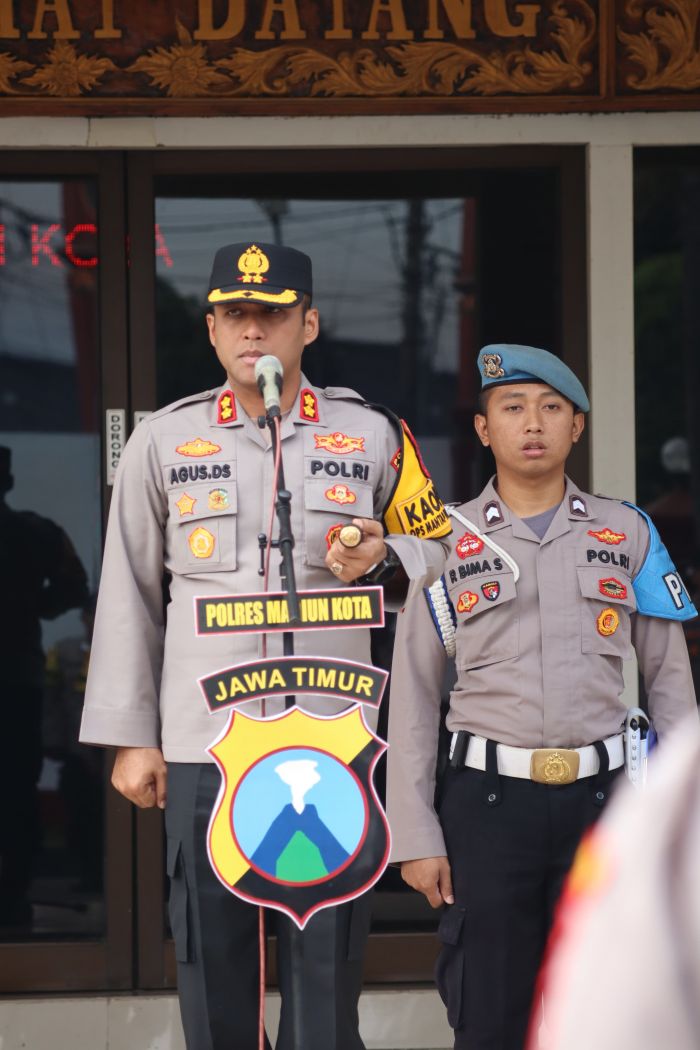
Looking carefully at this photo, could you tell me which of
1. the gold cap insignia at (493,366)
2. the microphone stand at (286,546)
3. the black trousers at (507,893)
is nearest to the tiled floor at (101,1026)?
the black trousers at (507,893)

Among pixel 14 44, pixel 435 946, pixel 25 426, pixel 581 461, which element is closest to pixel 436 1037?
pixel 435 946

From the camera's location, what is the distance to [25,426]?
4586 mm

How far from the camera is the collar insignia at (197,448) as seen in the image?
279cm

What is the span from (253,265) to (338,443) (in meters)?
0.37

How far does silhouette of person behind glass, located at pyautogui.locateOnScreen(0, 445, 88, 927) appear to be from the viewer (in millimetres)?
4551

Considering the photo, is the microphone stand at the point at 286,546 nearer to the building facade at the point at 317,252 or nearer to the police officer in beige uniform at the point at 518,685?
the police officer in beige uniform at the point at 518,685

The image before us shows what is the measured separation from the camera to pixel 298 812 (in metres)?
2.24

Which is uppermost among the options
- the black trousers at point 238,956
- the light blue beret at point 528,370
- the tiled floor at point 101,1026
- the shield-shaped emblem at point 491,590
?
the light blue beret at point 528,370

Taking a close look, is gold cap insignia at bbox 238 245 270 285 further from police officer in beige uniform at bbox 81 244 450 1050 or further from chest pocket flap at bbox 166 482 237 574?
chest pocket flap at bbox 166 482 237 574

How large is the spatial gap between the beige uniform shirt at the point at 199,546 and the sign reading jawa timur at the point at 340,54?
6.11 feet

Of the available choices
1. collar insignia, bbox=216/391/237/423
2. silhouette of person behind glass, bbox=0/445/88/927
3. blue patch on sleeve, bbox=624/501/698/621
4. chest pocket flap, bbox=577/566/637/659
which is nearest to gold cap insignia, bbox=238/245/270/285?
collar insignia, bbox=216/391/237/423

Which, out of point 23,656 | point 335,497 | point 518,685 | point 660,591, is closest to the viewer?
point 335,497

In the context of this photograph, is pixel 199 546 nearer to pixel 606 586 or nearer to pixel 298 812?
pixel 298 812

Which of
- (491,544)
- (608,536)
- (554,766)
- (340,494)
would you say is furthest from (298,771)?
(608,536)
